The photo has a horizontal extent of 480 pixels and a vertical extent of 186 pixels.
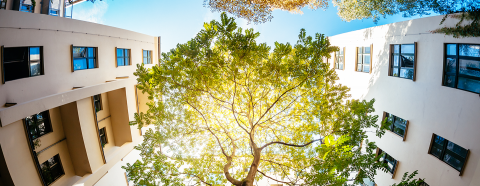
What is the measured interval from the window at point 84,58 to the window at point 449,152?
50.3ft

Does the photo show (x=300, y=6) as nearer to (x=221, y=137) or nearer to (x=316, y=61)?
(x=316, y=61)

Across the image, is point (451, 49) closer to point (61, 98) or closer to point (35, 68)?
point (61, 98)

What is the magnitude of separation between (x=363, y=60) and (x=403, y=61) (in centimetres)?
299

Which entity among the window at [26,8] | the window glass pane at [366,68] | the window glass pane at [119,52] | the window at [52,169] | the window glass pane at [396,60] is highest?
the window at [26,8]

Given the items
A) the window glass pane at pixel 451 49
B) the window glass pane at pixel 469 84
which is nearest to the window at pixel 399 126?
the window glass pane at pixel 469 84

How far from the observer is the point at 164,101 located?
27.1 ft

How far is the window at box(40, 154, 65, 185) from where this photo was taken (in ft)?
26.4

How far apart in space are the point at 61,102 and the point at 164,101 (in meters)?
3.77

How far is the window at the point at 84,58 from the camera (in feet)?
28.8

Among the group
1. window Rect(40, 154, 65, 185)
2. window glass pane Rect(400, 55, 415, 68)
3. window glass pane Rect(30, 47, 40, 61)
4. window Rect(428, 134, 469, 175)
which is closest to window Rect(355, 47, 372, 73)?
window glass pane Rect(400, 55, 415, 68)

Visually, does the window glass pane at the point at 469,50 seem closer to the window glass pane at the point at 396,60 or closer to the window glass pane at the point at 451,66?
the window glass pane at the point at 451,66

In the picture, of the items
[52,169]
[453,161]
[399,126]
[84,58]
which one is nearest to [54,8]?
[84,58]

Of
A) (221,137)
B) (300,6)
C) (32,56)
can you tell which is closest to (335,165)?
(221,137)

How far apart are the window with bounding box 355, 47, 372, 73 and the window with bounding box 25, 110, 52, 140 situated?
1612cm
